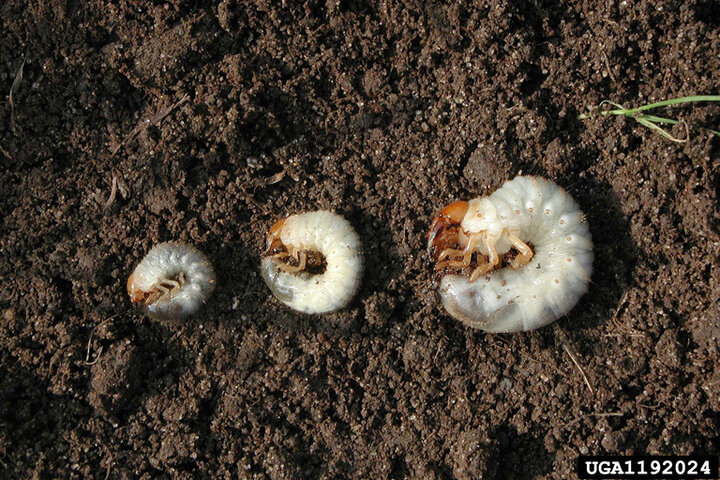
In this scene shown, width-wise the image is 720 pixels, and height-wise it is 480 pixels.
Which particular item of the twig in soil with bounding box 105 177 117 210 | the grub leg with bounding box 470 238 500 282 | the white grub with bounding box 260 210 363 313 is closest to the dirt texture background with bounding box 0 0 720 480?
the twig in soil with bounding box 105 177 117 210

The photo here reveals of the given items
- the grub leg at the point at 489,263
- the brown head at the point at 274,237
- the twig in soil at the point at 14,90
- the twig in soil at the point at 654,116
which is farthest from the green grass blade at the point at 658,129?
the twig in soil at the point at 14,90

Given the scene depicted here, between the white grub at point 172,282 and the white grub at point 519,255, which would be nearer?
the white grub at point 519,255

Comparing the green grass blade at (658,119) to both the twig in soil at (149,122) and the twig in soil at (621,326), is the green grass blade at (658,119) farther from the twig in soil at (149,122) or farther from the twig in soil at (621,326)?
the twig in soil at (149,122)

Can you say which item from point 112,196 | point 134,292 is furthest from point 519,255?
point 112,196

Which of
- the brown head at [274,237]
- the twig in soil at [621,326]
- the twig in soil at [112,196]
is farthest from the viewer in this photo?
the twig in soil at [112,196]

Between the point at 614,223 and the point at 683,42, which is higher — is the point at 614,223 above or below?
below

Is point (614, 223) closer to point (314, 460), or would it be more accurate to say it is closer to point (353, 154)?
point (353, 154)

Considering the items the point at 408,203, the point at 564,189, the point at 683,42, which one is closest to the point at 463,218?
the point at 408,203
